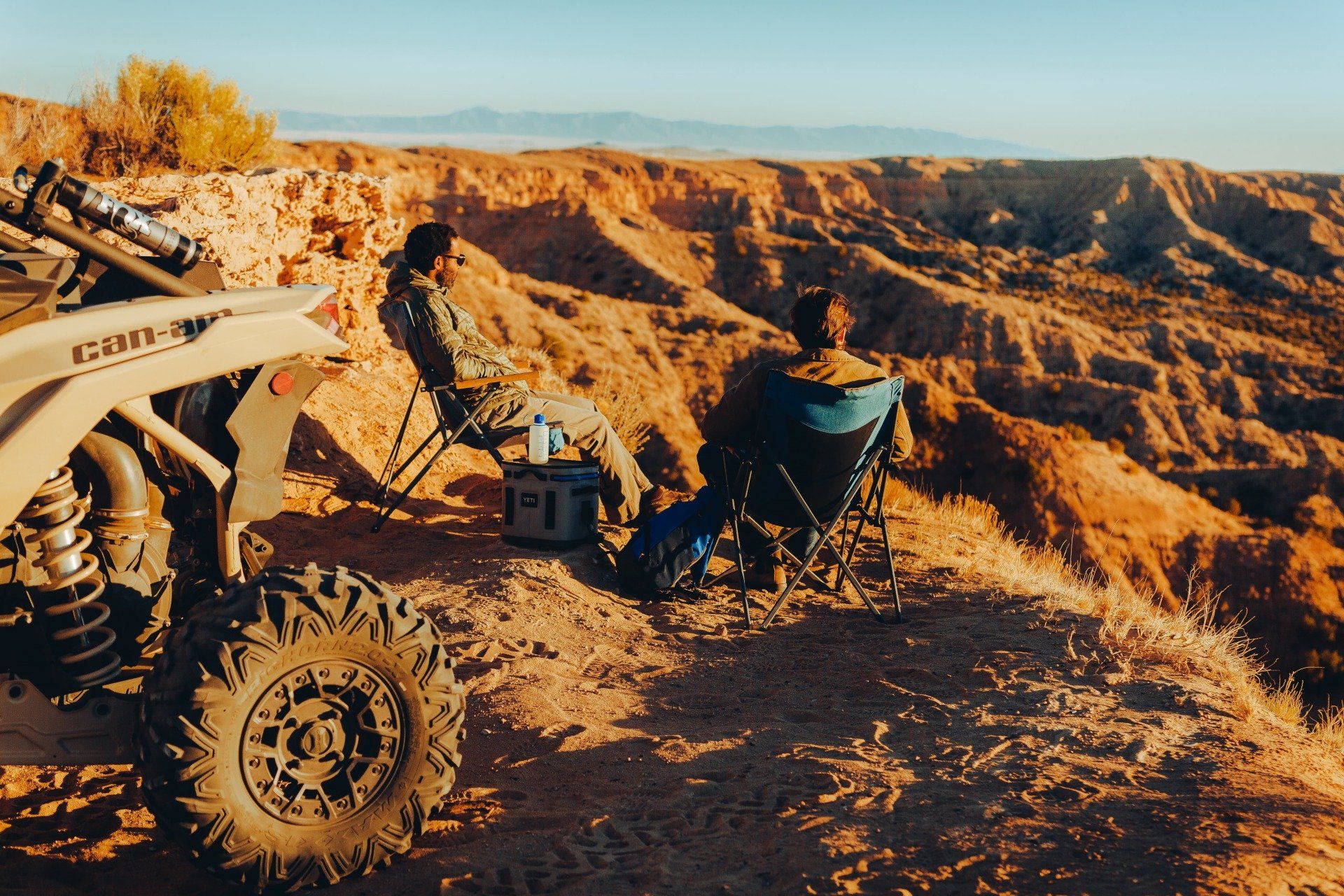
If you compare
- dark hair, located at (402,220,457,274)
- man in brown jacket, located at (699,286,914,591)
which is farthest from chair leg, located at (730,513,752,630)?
dark hair, located at (402,220,457,274)

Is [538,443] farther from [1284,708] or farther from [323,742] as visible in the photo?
[1284,708]

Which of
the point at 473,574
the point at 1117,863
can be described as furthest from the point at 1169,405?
the point at 1117,863

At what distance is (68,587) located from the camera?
266cm

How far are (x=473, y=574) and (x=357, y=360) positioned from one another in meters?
4.34

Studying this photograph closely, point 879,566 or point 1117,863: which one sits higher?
point 1117,863

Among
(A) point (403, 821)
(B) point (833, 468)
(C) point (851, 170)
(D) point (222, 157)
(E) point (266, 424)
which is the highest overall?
(C) point (851, 170)

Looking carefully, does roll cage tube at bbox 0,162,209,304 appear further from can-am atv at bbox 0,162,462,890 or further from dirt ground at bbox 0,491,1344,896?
dirt ground at bbox 0,491,1344,896

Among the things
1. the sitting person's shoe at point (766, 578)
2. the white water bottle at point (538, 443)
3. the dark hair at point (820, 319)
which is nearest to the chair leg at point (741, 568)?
the sitting person's shoe at point (766, 578)

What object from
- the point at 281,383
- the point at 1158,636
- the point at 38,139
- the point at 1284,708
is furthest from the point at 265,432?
the point at 38,139

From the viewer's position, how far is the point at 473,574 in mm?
5527

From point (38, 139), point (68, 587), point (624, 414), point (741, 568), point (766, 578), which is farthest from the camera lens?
point (624, 414)

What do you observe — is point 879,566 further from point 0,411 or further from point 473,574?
point 0,411

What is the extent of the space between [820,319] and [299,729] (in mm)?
3251

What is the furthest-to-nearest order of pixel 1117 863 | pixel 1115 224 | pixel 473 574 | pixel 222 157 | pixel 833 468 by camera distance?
pixel 1115 224, pixel 222 157, pixel 473 574, pixel 833 468, pixel 1117 863
